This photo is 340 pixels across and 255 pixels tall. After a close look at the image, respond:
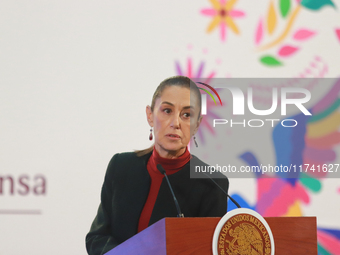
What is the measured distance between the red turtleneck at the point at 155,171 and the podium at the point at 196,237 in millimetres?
732

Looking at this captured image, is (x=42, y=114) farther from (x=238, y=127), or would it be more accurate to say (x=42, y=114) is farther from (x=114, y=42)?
(x=238, y=127)

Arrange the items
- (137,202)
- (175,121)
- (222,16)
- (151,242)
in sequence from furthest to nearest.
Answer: (222,16) → (175,121) → (137,202) → (151,242)

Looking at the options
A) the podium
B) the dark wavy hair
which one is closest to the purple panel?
the podium

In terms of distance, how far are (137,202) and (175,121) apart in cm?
49

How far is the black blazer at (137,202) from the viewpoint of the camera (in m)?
2.17

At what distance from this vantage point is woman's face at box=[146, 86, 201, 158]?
7.86 feet

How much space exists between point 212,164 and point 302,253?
4.53 ft

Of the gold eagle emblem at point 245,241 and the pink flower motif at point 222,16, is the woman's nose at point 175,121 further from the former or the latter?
the gold eagle emblem at point 245,241

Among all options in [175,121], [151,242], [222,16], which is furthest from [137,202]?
[222,16]

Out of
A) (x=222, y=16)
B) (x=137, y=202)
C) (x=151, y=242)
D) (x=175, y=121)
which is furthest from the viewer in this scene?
(x=222, y=16)

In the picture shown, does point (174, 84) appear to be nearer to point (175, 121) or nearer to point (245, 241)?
point (175, 121)

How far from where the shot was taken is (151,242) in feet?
4.06

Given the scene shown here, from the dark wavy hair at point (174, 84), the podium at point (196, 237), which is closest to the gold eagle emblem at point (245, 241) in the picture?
the podium at point (196, 237)

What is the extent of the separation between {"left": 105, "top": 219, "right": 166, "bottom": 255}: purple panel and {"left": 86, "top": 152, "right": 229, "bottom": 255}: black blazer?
78 centimetres
